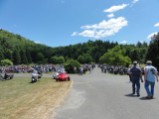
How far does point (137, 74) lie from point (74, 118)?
8331 mm

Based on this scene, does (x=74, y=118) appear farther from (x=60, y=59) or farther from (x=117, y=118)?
(x=60, y=59)

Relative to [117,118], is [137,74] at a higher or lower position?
higher

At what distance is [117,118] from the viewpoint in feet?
37.8

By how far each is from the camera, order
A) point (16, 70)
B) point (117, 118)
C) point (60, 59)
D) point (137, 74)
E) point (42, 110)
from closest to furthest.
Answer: point (117, 118) → point (42, 110) → point (137, 74) → point (16, 70) → point (60, 59)

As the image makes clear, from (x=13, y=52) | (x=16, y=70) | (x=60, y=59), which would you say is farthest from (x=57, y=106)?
(x=60, y=59)

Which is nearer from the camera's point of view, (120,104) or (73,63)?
(120,104)

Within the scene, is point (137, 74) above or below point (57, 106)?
above

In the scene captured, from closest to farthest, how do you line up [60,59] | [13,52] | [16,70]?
1. [16,70]
2. [13,52]
3. [60,59]

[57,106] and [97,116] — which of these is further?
[57,106]

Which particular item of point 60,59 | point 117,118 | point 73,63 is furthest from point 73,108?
point 60,59

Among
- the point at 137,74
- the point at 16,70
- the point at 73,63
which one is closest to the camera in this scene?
the point at 137,74

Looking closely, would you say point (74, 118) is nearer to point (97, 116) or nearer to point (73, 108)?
point (97, 116)

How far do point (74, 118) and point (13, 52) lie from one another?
16935 centimetres

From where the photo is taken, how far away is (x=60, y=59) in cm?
19562
